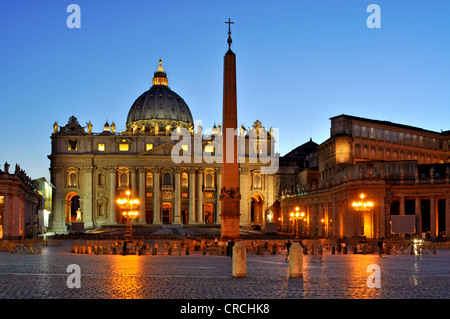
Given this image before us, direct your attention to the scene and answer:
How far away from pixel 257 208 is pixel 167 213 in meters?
17.4

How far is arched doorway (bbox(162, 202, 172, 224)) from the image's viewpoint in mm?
111000

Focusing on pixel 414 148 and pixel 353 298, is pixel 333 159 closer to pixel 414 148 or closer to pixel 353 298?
pixel 414 148

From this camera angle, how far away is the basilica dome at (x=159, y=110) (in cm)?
13273

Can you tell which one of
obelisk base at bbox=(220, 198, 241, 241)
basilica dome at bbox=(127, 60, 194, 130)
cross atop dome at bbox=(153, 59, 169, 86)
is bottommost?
obelisk base at bbox=(220, 198, 241, 241)

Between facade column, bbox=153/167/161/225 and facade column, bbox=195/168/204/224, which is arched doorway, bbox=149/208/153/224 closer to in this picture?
facade column, bbox=153/167/161/225

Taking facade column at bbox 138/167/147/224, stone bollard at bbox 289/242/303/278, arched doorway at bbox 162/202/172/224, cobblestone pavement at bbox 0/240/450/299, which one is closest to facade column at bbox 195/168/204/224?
arched doorway at bbox 162/202/172/224

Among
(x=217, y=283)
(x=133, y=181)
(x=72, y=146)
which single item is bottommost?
(x=217, y=283)

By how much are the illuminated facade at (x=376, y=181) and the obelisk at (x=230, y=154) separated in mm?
16535

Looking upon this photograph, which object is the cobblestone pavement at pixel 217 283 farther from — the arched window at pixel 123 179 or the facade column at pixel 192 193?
the arched window at pixel 123 179

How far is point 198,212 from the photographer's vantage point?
109250 mm

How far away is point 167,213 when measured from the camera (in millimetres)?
112000

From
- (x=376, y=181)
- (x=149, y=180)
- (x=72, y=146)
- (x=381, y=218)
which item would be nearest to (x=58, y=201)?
(x=72, y=146)

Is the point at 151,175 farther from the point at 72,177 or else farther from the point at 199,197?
the point at 72,177
